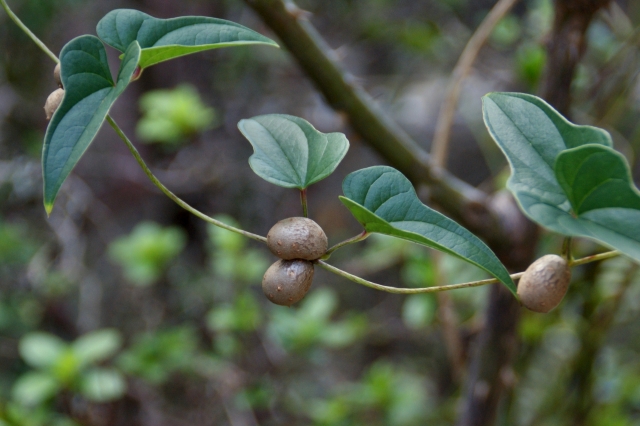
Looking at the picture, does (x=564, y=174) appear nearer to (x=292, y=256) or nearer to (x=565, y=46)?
(x=292, y=256)

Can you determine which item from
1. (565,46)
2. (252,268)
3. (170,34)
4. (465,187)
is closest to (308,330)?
(252,268)

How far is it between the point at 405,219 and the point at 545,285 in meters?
0.07

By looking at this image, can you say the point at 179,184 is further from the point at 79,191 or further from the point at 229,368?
Result: the point at 229,368

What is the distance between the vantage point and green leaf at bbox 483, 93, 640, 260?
0.22 meters

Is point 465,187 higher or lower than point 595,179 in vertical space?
lower

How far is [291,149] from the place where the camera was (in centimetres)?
29

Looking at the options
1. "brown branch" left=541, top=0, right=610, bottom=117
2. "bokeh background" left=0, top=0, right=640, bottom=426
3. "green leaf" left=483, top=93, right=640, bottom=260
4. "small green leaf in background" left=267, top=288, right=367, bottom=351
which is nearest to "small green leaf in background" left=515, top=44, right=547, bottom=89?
"bokeh background" left=0, top=0, right=640, bottom=426

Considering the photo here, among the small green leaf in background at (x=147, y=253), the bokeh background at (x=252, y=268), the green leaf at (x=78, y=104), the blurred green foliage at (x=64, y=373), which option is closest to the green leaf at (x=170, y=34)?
the green leaf at (x=78, y=104)

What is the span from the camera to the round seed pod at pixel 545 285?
25 cm

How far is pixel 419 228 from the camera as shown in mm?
260

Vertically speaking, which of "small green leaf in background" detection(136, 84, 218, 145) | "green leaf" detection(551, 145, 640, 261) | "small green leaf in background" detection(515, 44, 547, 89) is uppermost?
"green leaf" detection(551, 145, 640, 261)

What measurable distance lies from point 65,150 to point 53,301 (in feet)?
3.43

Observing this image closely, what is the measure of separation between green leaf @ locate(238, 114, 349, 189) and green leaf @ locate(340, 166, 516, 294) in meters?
0.02

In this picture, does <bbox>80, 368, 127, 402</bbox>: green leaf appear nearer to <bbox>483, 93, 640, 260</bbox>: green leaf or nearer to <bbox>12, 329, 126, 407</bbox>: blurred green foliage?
<bbox>12, 329, 126, 407</bbox>: blurred green foliage
